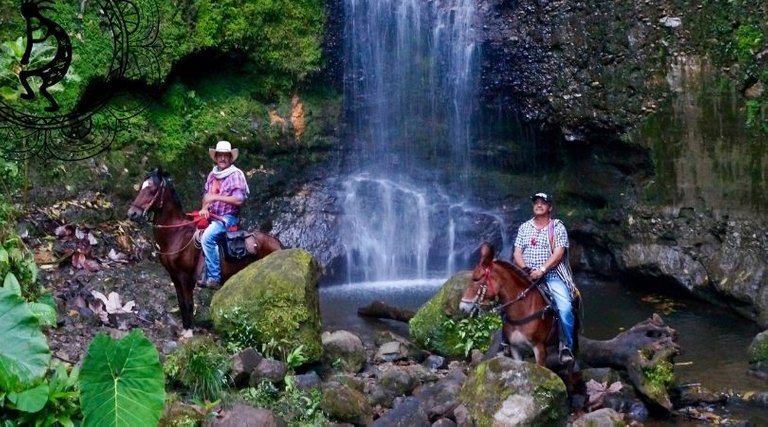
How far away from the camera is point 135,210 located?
11531mm

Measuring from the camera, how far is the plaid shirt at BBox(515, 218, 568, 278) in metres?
10.2

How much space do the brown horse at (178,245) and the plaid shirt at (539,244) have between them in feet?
12.3

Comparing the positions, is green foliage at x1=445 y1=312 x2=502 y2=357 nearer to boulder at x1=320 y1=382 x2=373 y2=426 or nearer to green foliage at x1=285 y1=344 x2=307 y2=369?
green foliage at x1=285 y1=344 x2=307 y2=369

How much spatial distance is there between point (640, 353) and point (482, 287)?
2119mm

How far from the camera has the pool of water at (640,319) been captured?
1183 cm

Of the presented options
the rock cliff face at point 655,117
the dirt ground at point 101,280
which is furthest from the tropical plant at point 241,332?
the rock cliff face at point 655,117

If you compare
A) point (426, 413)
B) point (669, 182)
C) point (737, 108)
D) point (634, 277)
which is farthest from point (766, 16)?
point (426, 413)

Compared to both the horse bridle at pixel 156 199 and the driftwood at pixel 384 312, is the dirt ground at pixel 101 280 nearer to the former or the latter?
the horse bridle at pixel 156 199

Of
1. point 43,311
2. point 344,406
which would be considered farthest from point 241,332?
point 43,311

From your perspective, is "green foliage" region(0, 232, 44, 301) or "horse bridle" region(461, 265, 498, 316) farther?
"horse bridle" region(461, 265, 498, 316)

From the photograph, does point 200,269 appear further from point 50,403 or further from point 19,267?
point 50,403

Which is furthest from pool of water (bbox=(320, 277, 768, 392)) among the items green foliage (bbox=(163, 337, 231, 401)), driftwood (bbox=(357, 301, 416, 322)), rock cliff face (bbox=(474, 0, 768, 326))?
green foliage (bbox=(163, 337, 231, 401))

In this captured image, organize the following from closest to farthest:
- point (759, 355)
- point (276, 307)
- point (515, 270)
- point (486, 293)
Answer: point (486, 293) < point (515, 270) < point (276, 307) < point (759, 355)

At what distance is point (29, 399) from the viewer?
19.1 ft
